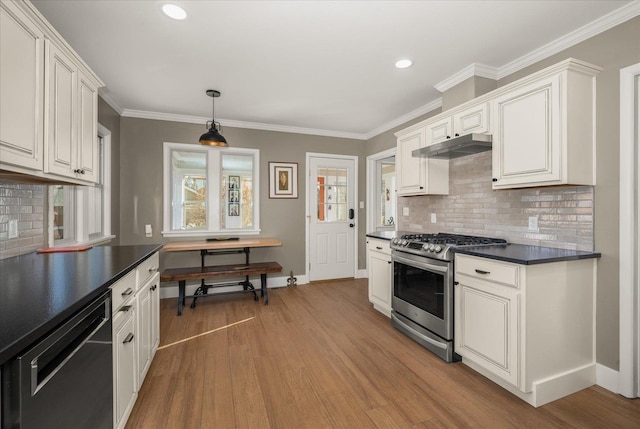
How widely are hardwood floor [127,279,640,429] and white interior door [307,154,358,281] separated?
1.85 meters

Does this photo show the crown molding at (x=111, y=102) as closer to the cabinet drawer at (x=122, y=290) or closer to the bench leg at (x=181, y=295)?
the bench leg at (x=181, y=295)

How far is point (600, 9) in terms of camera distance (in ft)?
6.44

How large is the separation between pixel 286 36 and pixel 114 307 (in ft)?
7.00

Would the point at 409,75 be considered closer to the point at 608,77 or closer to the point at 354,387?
the point at 608,77

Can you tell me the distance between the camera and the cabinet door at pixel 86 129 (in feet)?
6.50

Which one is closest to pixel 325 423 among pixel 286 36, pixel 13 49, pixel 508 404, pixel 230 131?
pixel 508 404

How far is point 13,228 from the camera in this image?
6.19ft

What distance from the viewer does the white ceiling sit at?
1962mm

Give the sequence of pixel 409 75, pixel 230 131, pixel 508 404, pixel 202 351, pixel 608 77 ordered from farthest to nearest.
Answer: pixel 230 131
pixel 409 75
pixel 202 351
pixel 608 77
pixel 508 404

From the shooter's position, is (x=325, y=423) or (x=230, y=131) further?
(x=230, y=131)

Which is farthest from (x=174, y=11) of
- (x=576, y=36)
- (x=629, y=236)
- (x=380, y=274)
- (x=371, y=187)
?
(x=371, y=187)

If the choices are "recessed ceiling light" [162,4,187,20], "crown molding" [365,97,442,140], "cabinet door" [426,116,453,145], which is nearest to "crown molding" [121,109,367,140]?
"crown molding" [365,97,442,140]

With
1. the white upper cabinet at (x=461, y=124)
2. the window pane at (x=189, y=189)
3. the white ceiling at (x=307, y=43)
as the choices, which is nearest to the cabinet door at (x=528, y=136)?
the white upper cabinet at (x=461, y=124)

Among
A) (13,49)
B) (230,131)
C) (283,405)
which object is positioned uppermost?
(230,131)
